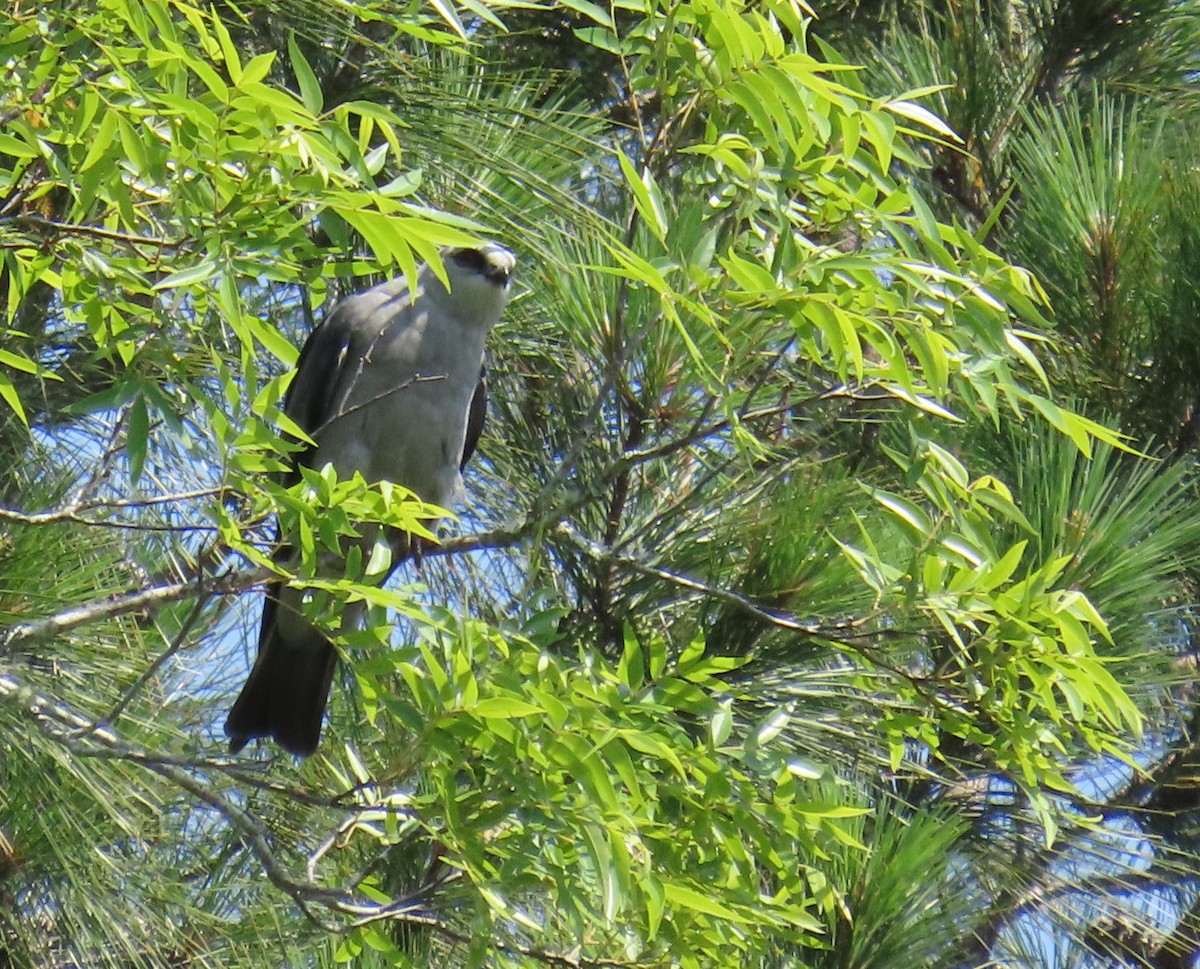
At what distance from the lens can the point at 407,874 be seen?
8.57 feet

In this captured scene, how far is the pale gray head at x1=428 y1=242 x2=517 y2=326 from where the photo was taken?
300 cm

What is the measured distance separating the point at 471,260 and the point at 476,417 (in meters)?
0.32

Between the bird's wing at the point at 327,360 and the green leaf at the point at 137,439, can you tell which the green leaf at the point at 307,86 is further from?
the bird's wing at the point at 327,360

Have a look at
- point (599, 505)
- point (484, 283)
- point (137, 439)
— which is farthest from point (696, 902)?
point (484, 283)

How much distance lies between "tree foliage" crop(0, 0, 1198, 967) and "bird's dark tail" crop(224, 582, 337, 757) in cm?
10

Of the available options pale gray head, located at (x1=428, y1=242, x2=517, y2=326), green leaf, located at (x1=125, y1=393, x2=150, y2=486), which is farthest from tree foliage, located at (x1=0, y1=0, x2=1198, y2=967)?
pale gray head, located at (x1=428, y1=242, x2=517, y2=326)

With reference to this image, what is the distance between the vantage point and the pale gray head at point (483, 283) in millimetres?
2998

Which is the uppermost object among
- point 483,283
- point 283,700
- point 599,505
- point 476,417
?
point 483,283

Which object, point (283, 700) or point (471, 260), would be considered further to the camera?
point (471, 260)

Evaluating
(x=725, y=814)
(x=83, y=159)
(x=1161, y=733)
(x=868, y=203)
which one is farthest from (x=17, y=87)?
(x=1161, y=733)

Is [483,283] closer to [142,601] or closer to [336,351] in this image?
[336,351]

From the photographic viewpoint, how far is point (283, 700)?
9.59ft

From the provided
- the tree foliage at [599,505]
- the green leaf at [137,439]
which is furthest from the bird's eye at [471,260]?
the green leaf at [137,439]

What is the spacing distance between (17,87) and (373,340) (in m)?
1.46
